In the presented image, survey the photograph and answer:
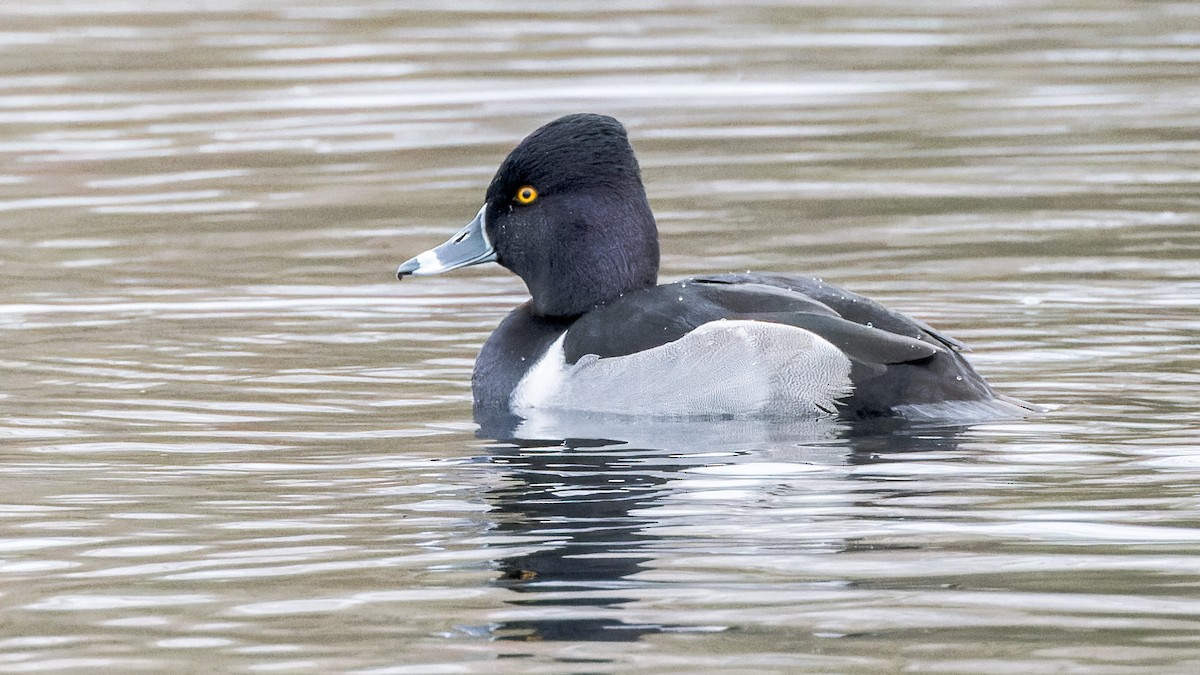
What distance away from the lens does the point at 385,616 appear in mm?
5055

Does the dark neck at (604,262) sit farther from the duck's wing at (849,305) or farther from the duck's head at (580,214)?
the duck's wing at (849,305)

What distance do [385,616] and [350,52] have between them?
Answer: 13.6 m

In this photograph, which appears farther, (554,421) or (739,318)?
(554,421)

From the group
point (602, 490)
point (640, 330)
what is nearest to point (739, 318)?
point (640, 330)

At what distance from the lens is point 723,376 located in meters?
7.27

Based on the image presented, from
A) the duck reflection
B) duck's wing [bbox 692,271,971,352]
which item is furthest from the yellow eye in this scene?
the duck reflection

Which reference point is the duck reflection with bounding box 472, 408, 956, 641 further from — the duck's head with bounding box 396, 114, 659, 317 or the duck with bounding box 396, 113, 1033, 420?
the duck's head with bounding box 396, 114, 659, 317

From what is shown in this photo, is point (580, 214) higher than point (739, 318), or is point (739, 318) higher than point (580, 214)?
point (580, 214)

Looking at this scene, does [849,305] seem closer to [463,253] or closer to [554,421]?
[554,421]

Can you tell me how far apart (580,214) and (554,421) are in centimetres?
87

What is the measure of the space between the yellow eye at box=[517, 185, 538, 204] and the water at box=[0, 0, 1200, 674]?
77cm

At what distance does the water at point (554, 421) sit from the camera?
498 centimetres

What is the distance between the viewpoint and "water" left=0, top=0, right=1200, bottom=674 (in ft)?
16.4

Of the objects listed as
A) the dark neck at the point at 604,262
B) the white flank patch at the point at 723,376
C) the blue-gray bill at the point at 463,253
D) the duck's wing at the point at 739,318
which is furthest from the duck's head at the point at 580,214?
the white flank patch at the point at 723,376
